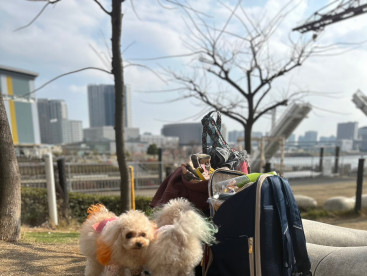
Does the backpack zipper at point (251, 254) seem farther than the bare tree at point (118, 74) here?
No

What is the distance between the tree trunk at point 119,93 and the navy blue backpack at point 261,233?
261 cm

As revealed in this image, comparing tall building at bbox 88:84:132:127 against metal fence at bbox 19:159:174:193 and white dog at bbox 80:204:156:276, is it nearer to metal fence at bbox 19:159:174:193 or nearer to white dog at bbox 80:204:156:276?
metal fence at bbox 19:159:174:193

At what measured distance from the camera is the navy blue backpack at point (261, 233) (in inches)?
53.3

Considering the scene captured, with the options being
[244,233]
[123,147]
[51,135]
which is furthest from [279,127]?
[51,135]

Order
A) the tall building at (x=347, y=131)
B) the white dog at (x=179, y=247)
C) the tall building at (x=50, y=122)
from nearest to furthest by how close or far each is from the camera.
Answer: the white dog at (x=179, y=247) < the tall building at (x=347, y=131) < the tall building at (x=50, y=122)

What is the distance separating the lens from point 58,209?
532cm

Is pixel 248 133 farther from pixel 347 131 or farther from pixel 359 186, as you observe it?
pixel 347 131

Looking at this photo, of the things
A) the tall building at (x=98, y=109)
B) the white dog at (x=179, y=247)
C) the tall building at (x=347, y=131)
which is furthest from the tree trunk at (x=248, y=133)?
the tall building at (x=98, y=109)

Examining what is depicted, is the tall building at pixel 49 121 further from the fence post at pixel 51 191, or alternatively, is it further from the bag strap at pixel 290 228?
the bag strap at pixel 290 228

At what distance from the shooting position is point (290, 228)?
4.67 ft

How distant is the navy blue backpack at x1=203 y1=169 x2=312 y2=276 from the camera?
1.35 m

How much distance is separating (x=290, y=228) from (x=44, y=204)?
5.70 m

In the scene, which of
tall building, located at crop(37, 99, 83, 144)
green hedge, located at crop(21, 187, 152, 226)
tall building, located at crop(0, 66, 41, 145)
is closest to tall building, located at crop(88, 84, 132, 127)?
tall building, located at crop(37, 99, 83, 144)

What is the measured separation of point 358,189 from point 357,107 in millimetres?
13039
